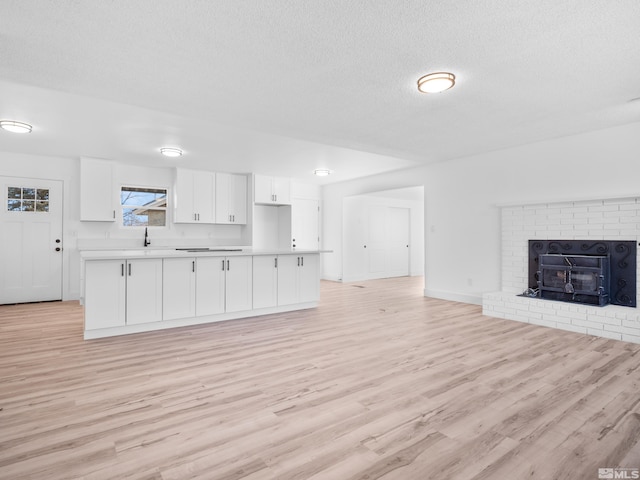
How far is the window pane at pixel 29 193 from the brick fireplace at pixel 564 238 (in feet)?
24.8

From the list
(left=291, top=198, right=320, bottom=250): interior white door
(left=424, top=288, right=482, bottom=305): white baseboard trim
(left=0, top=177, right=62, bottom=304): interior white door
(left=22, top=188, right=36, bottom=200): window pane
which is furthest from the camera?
(left=291, top=198, right=320, bottom=250): interior white door

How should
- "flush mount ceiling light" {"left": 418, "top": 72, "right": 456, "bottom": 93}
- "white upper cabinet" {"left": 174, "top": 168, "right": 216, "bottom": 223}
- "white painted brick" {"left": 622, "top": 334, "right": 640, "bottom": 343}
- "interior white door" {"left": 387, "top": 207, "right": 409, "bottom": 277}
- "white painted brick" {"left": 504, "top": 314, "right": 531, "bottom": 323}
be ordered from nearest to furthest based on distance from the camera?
"flush mount ceiling light" {"left": 418, "top": 72, "right": 456, "bottom": 93} < "white painted brick" {"left": 622, "top": 334, "right": 640, "bottom": 343} < "white painted brick" {"left": 504, "top": 314, "right": 531, "bottom": 323} < "white upper cabinet" {"left": 174, "top": 168, "right": 216, "bottom": 223} < "interior white door" {"left": 387, "top": 207, "right": 409, "bottom": 277}

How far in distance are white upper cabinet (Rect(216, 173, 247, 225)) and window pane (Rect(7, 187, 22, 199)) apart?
10.7 feet

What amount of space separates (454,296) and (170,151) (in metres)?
5.25

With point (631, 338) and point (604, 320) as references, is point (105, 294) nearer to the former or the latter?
point (604, 320)

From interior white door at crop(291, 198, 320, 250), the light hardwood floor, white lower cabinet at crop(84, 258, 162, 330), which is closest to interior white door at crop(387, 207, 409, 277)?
interior white door at crop(291, 198, 320, 250)

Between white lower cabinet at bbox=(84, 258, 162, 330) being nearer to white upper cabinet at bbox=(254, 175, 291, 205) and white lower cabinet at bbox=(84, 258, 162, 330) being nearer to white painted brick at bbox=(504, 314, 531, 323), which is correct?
white upper cabinet at bbox=(254, 175, 291, 205)

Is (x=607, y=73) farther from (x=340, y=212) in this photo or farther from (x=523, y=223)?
(x=340, y=212)

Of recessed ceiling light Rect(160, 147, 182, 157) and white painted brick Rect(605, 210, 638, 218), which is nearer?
white painted brick Rect(605, 210, 638, 218)

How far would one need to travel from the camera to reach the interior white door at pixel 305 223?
333 inches

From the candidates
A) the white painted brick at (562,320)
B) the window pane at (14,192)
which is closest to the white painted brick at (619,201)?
the white painted brick at (562,320)

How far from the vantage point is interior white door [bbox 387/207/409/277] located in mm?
9773

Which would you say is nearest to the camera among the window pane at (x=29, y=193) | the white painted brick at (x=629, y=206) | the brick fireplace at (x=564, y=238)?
the brick fireplace at (x=564, y=238)

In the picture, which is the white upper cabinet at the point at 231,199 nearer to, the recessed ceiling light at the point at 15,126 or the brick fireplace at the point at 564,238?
the recessed ceiling light at the point at 15,126
